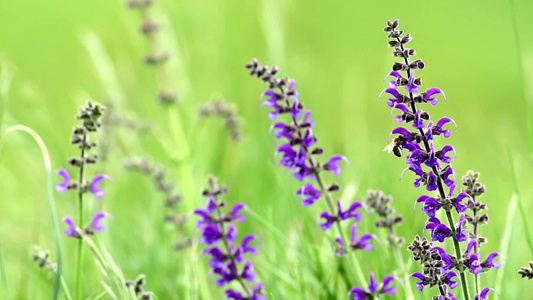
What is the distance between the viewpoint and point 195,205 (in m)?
3.63

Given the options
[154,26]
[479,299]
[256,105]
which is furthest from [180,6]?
[479,299]

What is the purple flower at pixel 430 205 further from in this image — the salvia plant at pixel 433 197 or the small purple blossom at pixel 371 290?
the small purple blossom at pixel 371 290

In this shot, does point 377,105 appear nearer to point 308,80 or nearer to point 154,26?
point 308,80

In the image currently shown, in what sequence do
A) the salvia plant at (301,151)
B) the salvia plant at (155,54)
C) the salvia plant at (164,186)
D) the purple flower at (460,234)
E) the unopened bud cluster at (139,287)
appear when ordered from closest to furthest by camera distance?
the purple flower at (460,234), the unopened bud cluster at (139,287), the salvia plant at (301,151), the salvia plant at (164,186), the salvia plant at (155,54)

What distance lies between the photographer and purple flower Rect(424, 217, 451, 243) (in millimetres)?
1638

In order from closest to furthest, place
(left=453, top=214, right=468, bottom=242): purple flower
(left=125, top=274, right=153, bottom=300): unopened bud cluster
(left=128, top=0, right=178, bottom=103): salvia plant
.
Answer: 1. (left=453, top=214, right=468, bottom=242): purple flower
2. (left=125, top=274, right=153, bottom=300): unopened bud cluster
3. (left=128, top=0, right=178, bottom=103): salvia plant

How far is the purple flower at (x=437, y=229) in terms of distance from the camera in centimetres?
164

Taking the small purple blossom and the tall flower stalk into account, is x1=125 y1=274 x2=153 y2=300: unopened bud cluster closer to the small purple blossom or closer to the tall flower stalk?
the tall flower stalk

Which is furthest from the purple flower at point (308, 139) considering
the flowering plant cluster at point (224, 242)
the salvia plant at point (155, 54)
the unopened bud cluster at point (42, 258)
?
the salvia plant at point (155, 54)

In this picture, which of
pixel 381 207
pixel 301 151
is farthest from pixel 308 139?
pixel 381 207

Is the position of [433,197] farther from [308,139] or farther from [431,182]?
[308,139]

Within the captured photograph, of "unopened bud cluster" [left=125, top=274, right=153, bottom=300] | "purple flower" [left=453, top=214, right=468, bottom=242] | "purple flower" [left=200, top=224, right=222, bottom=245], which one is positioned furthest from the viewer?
"purple flower" [left=200, top=224, right=222, bottom=245]

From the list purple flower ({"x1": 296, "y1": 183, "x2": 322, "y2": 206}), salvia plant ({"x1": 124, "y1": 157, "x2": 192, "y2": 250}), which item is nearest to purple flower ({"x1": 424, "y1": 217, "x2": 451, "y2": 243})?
purple flower ({"x1": 296, "y1": 183, "x2": 322, "y2": 206})

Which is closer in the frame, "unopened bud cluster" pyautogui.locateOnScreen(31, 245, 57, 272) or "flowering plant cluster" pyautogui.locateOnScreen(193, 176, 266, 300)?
"unopened bud cluster" pyautogui.locateOnScreen(31, 245, 57, 272)
